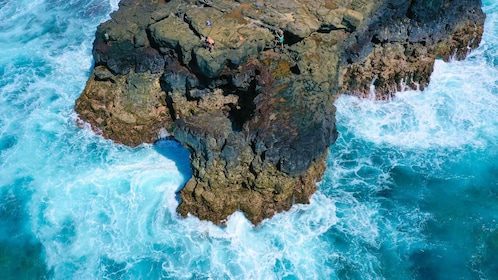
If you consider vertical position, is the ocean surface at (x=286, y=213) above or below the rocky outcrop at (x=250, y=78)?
below

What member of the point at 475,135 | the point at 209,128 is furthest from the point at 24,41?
the point at 475,135

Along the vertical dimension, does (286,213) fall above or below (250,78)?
below

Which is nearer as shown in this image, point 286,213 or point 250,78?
point 286,213

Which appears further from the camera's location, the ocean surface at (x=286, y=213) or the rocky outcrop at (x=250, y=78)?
the rocky outcrop at (x=250, y=78)

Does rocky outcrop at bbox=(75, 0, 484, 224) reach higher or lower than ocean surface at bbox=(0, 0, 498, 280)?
higher

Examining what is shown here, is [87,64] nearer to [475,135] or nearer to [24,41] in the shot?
[24,41]
